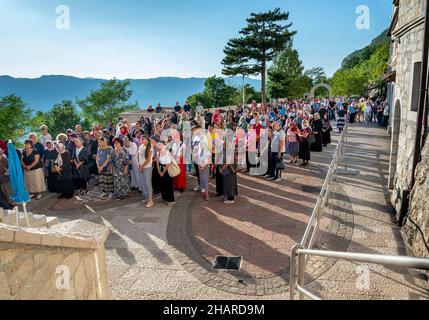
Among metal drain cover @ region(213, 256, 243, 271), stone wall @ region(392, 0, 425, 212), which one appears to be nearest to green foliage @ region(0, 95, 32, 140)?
metal drain cover @ region(213, 256, 243, 271)

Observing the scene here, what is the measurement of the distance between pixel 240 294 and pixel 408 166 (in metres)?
5.08

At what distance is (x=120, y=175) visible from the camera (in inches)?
390

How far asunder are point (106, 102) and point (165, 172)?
176 feet

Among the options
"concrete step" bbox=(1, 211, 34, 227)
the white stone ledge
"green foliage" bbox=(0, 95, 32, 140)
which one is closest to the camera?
the white stone ledge

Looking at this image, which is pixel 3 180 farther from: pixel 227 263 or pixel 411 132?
pixel 411 132

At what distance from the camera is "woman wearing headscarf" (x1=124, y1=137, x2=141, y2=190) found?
10047 mm

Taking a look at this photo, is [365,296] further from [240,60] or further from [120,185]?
[240,60]

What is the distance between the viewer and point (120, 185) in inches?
391

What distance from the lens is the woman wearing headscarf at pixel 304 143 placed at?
12.6 meters

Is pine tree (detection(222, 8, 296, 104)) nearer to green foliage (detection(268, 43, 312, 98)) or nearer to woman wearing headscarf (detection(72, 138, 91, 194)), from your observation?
green foliage (detection(268, 43, 312, 98))

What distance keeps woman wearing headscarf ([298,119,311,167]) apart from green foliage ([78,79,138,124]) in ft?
164

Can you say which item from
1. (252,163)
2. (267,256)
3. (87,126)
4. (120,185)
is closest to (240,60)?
(87,126)

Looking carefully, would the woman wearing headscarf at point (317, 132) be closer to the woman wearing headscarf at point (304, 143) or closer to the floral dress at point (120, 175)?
the woman wearing headscarf at point (304, 143)

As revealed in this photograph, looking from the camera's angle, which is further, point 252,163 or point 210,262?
point 252,163
